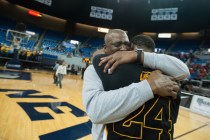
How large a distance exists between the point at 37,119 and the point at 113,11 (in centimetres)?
1885

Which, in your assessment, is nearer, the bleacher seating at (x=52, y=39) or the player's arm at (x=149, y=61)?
the player's arm at (x=149, y=61)

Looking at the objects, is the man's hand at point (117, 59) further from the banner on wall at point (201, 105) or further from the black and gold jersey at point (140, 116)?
the banner on wall at point (201, 105)

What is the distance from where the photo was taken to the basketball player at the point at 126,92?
0.82 m

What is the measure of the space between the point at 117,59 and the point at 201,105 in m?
8.64

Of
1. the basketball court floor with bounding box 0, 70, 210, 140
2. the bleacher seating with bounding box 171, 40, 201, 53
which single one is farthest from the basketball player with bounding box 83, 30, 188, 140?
the bleacher seating with bounding box 171, 40, 201, 53

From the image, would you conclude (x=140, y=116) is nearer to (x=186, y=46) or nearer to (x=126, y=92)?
(x=126, y=92)

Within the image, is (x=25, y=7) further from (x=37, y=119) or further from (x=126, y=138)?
(x=126, y=138)

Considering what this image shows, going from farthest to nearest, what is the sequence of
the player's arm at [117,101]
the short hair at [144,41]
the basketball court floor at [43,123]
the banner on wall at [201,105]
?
the banner on wall at [201,105]
the basketball court floor at [43,123]
the short hair at [144,41]
the player's arm at [117,101]

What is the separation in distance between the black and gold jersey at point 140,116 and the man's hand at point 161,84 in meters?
0.04

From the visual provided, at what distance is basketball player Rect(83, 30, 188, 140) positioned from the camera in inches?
32.4

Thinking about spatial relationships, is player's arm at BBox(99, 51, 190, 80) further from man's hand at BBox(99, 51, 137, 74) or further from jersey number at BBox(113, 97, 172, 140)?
jersey number at BBox(113, 97, 172, 140)

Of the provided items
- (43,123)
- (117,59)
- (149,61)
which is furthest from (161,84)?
(43,123)

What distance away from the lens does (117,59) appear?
0.90 m

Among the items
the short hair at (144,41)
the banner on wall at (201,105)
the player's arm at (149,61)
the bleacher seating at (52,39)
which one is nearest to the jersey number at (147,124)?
the player's arm at (149,61)
